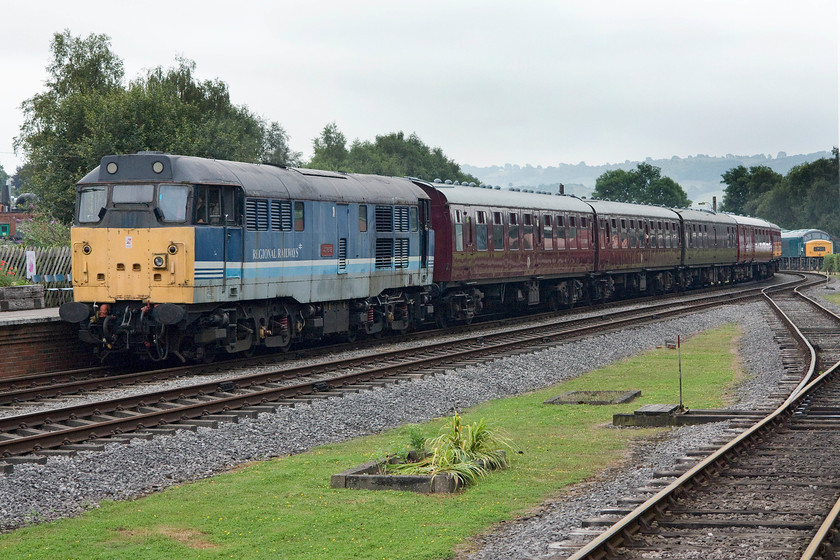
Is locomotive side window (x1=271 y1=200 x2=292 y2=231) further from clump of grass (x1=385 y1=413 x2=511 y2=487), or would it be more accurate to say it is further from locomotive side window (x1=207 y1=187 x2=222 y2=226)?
clump of grass (x1=385 y1=413 x2=511 y2=487)

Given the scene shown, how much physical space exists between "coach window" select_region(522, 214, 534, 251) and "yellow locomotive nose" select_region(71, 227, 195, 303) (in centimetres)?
1765

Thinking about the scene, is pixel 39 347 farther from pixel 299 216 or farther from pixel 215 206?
pixel 299 216

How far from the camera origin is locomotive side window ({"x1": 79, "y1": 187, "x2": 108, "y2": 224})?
20.4 m

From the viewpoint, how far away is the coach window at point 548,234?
37250mm

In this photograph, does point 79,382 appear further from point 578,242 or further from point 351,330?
point 578,242

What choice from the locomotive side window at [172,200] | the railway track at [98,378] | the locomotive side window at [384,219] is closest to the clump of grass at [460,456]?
the railway track at [98,378]

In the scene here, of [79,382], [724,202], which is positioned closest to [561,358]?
[79,382]

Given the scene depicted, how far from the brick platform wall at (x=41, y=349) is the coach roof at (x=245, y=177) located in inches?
124

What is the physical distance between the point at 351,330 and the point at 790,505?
1762 cm

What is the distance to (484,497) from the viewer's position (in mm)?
11094

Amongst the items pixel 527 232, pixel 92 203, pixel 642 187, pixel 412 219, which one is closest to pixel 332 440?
→ pixel 92 203

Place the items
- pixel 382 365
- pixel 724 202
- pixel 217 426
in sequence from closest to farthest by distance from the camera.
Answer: pixel 217 426
pixel 382 365
pixel 724 202

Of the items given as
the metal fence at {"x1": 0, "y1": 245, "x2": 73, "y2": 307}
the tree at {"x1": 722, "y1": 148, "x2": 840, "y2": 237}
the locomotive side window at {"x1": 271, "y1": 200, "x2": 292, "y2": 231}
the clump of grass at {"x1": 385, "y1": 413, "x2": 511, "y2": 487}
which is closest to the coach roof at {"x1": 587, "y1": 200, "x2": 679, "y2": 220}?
the metal fence at {"x1": 0, "y1": 245, "x2": 73, "y2": 307}

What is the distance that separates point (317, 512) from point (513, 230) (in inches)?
980
